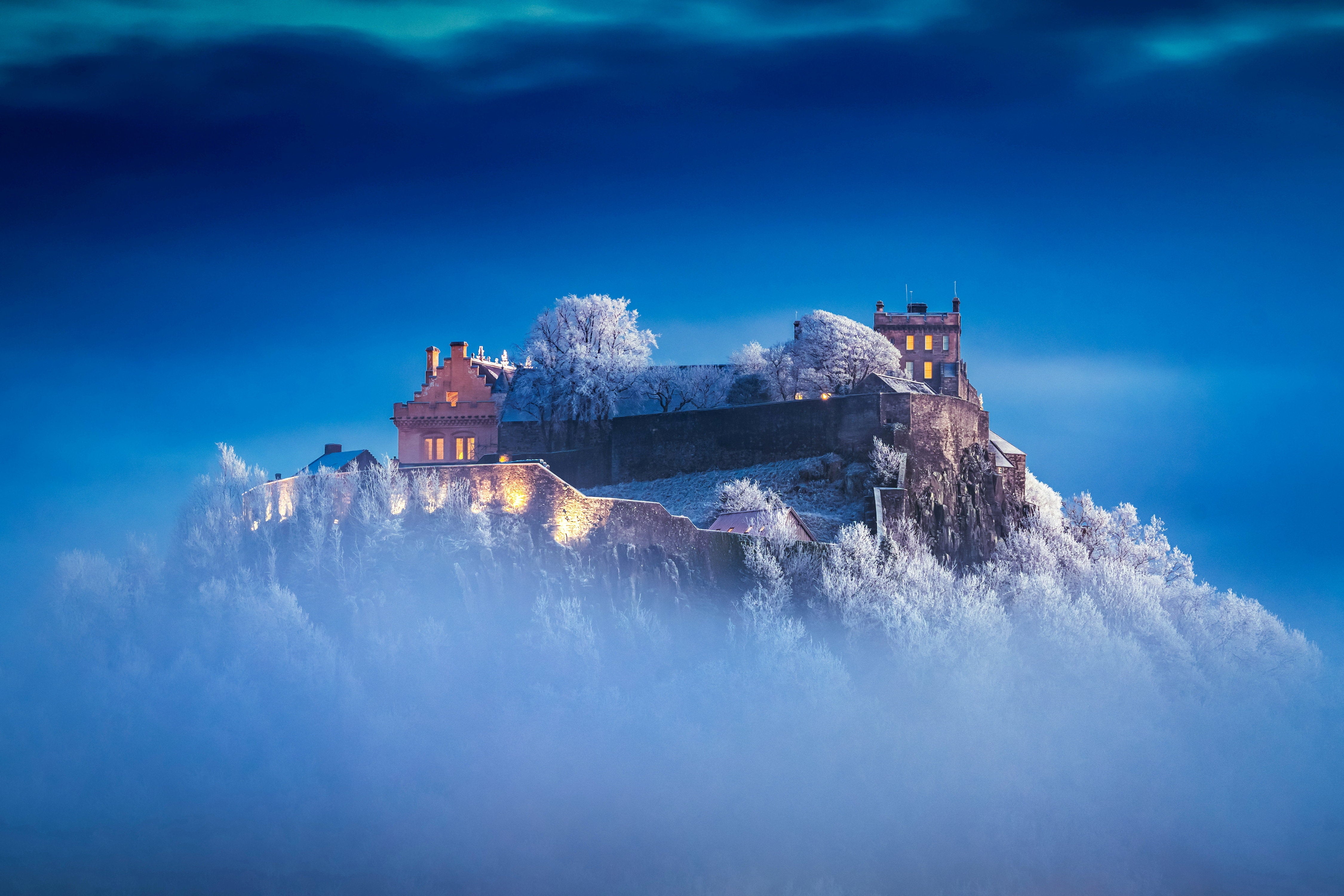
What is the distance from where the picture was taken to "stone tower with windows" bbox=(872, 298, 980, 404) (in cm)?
6188

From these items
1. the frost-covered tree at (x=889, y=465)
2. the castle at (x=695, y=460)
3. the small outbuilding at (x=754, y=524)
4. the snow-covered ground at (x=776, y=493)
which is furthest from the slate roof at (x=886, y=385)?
the small outbuilding at (x=754, y=524)

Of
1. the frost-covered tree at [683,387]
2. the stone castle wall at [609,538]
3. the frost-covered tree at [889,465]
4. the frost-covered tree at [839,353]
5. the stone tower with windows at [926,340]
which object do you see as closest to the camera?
the stone castle wall at [609,538]

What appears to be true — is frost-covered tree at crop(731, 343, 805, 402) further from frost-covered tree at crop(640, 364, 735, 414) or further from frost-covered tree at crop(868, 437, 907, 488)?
frost-covered tree at crop(868, 437, 907, 488)

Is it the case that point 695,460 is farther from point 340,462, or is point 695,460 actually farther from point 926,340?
point 926,340

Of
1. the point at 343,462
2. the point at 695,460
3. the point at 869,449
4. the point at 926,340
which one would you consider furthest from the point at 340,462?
the point at 926,340

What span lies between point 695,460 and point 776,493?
4.29 meters

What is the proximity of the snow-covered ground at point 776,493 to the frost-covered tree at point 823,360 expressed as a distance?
1127cm

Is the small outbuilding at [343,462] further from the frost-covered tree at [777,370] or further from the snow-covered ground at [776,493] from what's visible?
the frost-covered tree at [777,370]

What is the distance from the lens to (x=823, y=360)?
50.8 metres

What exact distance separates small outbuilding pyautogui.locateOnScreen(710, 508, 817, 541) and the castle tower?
15.9 m

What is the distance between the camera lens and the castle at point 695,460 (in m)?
34.6

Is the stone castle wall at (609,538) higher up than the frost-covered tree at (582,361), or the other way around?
the frost-covered tree at (582,361)

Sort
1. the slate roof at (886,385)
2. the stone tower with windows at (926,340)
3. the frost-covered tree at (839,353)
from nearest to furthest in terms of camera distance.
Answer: the slate roof at (886,385) → the frost-covered tree at (839,353) → the stone tower with windows at (926,340)

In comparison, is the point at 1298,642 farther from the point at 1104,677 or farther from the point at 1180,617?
the point at 1104,677
